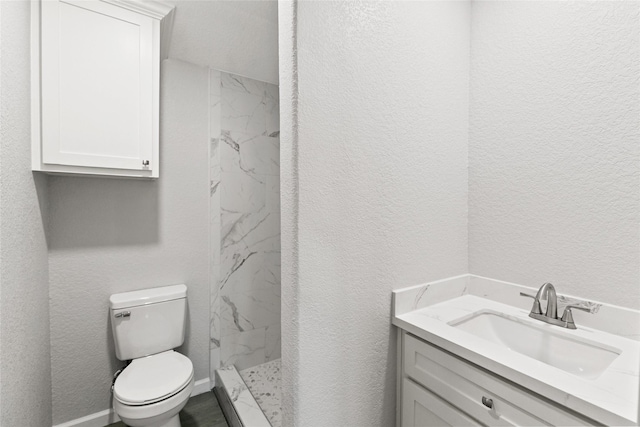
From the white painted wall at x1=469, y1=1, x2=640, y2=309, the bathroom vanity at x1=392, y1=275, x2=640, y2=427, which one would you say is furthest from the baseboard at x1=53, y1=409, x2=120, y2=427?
the white painted wall at x1=469, y1=1, x2=640, y2=309

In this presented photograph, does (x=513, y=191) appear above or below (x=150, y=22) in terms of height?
below

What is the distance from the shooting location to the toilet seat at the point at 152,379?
1399 millimetres

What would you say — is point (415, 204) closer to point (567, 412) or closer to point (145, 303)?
point (567, 412)

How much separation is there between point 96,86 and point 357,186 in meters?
1.49

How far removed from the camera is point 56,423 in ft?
5.51

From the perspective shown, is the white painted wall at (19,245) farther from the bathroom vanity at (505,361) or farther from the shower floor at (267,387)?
the bathroom vanity at (505,361)

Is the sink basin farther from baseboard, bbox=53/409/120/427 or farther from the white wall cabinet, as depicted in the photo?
baseboard, bbox=53/409/120/427

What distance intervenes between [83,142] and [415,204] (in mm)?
1683

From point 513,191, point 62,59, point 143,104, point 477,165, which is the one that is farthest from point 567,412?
point 62,59

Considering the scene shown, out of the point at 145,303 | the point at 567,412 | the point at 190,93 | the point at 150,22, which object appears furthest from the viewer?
the point at 190,93

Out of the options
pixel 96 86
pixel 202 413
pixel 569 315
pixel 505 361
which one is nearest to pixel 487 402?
pixel 505 361

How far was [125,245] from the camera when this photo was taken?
1854 mm

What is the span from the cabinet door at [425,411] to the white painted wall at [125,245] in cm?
154

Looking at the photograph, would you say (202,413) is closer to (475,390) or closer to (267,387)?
(267,387)
